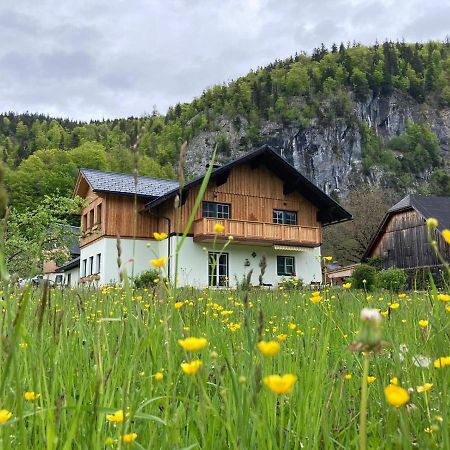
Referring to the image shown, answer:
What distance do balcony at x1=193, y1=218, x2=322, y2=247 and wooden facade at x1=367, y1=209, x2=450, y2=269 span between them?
9.04 m

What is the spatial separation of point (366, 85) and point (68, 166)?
261ft

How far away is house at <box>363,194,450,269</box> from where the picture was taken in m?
32.8

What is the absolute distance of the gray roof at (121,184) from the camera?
2687 cm

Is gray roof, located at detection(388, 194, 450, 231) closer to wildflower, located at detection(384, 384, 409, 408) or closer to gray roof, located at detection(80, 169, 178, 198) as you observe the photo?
gray roof, located at detection(80, 169, 178, 198)

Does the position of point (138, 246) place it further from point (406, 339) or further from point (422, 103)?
point (422, 103)

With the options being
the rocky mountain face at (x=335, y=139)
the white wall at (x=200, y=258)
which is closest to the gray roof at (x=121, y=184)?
the white wall at (x=200, y=258)

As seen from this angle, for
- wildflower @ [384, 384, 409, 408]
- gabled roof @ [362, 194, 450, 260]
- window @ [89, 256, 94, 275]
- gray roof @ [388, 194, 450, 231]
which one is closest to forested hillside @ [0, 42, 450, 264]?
gabled roof @ [362, 194, 450, 260]

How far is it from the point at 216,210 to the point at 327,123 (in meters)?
89.1

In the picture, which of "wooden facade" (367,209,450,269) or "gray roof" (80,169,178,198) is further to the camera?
"wooden facade" (367,209,450,269)

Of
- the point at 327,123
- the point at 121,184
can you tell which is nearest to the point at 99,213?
the point at 121,184

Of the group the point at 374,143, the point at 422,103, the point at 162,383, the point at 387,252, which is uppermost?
the point at 422,103

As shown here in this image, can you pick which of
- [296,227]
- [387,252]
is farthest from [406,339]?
[387,252]

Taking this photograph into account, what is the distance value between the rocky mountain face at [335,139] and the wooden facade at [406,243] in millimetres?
61816

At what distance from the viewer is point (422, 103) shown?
117m
